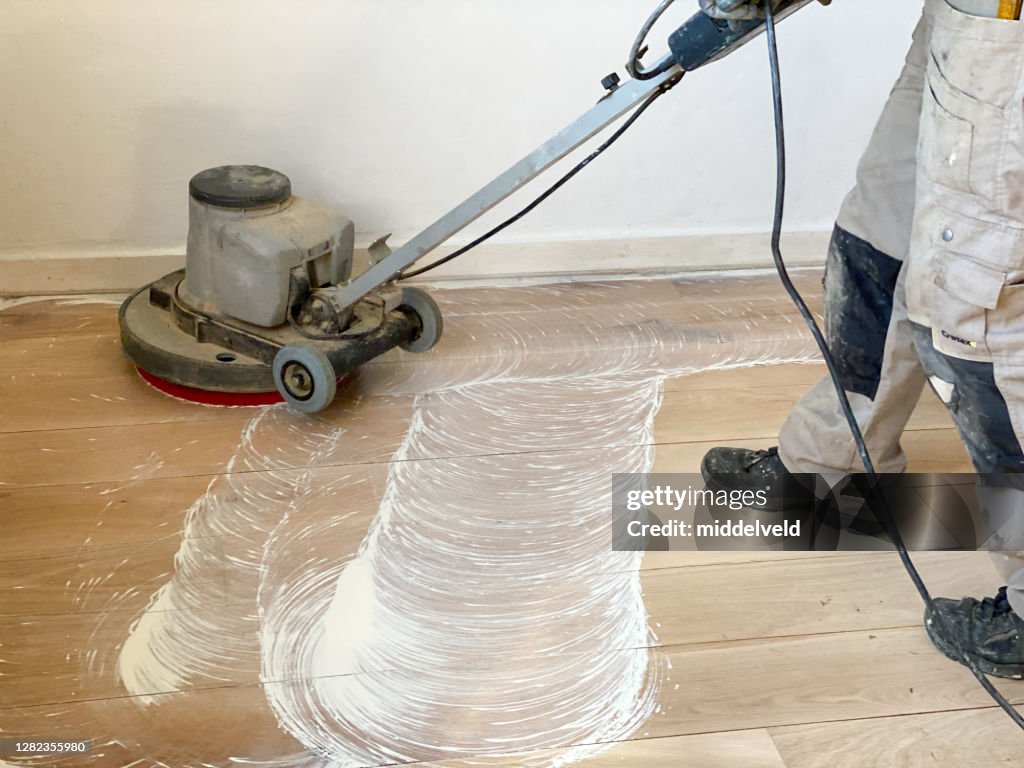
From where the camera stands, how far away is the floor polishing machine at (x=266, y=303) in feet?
5.48

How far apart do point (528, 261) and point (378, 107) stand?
448 mm

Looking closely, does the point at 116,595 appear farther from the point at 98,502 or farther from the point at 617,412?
the point at 617,412

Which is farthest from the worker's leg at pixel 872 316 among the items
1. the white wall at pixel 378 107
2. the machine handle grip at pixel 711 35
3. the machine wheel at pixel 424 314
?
the white wall at pixel 378 107

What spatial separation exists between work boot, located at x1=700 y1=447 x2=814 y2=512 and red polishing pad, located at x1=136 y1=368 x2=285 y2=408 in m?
0.72

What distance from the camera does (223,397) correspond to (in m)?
1.77

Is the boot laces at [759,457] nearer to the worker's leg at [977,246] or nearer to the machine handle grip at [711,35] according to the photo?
the worker's leg at [977,246]

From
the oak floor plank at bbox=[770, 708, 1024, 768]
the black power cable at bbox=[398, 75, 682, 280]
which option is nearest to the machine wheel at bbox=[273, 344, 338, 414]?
the black power cable at bbox=[398, 75, 682, 280]

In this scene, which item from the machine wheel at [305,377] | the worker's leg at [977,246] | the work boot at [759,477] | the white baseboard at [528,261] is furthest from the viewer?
the white baseboard at [528,261]

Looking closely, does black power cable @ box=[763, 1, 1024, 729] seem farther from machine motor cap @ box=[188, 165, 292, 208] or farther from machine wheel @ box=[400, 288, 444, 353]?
machine motor cap @ box=[188, 165, 292, 208]

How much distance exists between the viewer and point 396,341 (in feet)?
5.93

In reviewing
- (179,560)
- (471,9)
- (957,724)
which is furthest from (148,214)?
(957,724)

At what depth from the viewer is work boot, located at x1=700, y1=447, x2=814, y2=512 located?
1.54 m

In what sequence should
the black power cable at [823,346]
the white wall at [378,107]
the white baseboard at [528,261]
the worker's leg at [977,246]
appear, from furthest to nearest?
the white baseboard at [528,261]
the white wall at [378,107]
the black power cable at [823,346]
the worker's leg at [977,246]

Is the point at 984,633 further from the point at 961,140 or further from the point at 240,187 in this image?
the point at 240,187
